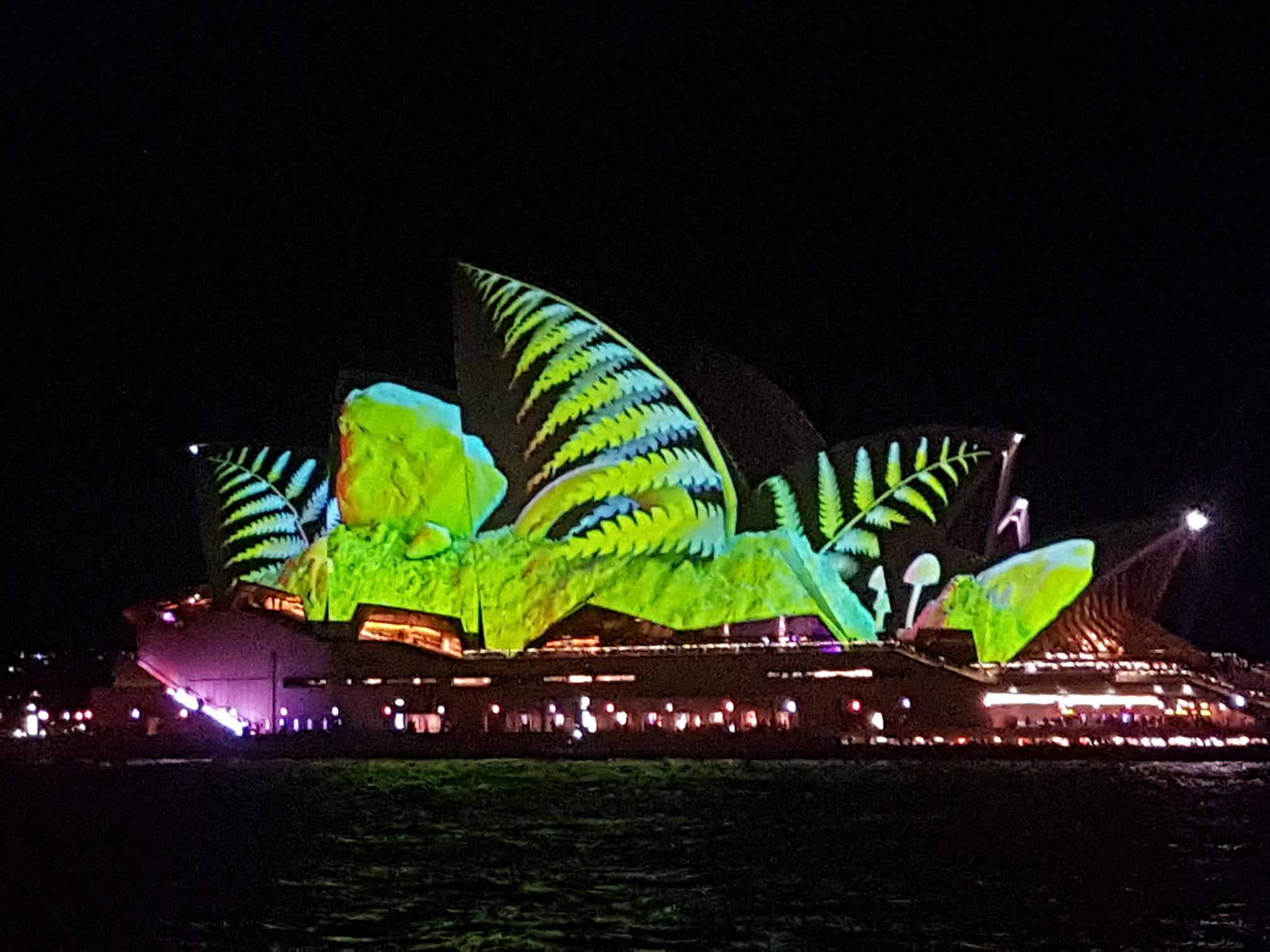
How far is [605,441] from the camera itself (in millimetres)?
45094

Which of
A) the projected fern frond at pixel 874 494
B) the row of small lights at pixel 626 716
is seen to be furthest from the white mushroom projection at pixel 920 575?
the row of small lights at pixel 626 716

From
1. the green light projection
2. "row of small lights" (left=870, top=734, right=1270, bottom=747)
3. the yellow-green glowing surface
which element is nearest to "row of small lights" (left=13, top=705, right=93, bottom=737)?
the green light projection

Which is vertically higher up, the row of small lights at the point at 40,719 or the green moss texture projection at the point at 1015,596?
the green moss texture projection at the point at 1015,596

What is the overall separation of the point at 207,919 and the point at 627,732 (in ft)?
94.1

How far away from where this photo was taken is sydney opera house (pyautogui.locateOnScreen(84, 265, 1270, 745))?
4516cm

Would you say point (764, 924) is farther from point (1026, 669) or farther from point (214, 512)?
point (214, 512)

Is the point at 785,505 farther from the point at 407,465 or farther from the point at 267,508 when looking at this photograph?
the point at 267,508

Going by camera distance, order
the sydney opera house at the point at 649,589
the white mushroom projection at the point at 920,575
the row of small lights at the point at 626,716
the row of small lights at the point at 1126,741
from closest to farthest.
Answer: the row of small lights at the point at 1126,741 < the sydney opera house at the point at 649,589 < the row of small lights at the point at 626,716 < the white mushroom projection at the point at 920,575

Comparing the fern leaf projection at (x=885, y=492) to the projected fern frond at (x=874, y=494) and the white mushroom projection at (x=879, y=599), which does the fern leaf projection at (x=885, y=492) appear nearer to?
the projected fern frond at (x=874, y=494)

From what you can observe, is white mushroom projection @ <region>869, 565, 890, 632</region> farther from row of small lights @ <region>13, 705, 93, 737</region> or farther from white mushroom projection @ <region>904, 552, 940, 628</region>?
row of small lights @ <region>13, 705, 93, 737</region>

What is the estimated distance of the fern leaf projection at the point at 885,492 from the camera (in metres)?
46.1

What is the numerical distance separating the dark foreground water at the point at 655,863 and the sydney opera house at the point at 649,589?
8.99 meters

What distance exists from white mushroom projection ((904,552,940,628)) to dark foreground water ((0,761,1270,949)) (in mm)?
11118

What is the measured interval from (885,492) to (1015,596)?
5.42 meters
